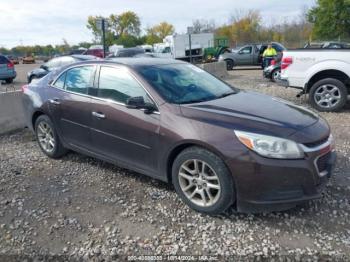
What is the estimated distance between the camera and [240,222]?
11.2 feet

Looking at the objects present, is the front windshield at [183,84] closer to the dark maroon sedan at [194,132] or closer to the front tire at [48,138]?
the dark maroon sedan at [194,132]

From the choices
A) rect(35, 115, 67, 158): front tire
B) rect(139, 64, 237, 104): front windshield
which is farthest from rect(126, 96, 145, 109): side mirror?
rect(35, 115, 67, 158): front tire

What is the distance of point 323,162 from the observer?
133 inches

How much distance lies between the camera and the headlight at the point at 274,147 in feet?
10.2

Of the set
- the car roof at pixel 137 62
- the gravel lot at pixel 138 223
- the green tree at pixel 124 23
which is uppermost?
the green tree at pixel 124 23

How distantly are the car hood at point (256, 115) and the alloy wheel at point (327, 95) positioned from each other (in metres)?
4.33

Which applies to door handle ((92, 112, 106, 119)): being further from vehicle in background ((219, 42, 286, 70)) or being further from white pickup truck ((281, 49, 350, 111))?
vehicle in background ((219, 42, 286, 70))

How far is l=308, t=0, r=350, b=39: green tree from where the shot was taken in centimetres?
3666

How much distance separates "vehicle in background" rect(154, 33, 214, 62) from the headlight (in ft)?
92.1

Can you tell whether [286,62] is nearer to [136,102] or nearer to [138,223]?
[136,102]

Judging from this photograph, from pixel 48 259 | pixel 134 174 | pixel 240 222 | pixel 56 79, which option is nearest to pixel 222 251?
pixel 240 222

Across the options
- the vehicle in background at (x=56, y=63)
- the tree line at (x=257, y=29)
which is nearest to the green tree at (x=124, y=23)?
the tree line at (x=257, y=29)

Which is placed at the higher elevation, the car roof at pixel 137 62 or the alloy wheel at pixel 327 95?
the car roof at pixel 137 62

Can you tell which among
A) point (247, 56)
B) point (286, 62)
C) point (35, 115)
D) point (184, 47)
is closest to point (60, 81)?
point (35, 115)
